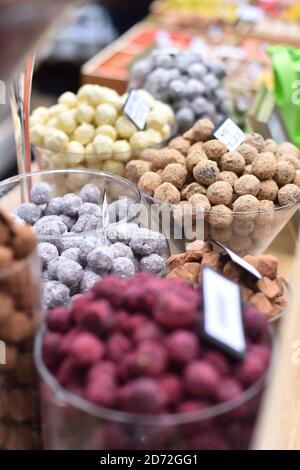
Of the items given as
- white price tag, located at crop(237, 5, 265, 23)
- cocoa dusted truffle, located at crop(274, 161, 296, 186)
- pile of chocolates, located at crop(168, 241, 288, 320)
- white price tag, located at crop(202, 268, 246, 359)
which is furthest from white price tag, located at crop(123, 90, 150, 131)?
white price tag, located at crop(237, 5, 265, 23)

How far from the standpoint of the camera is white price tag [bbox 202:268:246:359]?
0.55 metres

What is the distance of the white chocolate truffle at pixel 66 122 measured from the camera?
3.97 feet

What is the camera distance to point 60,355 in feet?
1.86

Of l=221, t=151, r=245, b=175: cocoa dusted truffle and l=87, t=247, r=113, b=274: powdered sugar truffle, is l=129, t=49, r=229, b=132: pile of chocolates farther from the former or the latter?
l=87, t=247, r=113, b=274: powdered sugar truffle

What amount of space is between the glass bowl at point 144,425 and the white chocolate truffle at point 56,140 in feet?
2.22

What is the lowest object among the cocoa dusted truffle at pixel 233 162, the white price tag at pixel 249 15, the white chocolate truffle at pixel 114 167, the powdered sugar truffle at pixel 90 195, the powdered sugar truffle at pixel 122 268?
the white price tag at pixel 249 15

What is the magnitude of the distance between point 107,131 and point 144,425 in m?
0.79

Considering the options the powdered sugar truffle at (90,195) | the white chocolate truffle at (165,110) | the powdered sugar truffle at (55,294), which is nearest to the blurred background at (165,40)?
the white chocolate truffle at (165,110)

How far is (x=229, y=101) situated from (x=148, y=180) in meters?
0.65

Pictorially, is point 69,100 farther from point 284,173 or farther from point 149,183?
point 284,173

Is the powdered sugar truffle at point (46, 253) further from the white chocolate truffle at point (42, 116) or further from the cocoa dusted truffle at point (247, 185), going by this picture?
the white chocolate truffle at point (42, 116)

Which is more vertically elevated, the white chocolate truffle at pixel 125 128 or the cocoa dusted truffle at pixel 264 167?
the cocoa dusted truffle at pixel 264 167

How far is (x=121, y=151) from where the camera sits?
1.18m

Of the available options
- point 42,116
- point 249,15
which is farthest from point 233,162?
point 249,15
